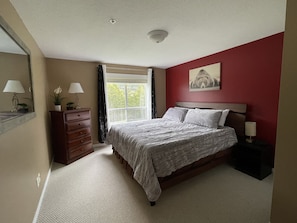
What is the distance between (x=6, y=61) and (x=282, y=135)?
238 centimetres

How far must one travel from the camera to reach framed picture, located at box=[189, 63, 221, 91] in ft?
10.5

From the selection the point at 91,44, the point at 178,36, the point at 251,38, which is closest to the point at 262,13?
the point at 251,38

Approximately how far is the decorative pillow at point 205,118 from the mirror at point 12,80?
9.16ft

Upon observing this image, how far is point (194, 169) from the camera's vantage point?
221 centimetres

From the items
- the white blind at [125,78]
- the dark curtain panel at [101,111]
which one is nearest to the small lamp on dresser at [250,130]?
the white blind at [125,78]

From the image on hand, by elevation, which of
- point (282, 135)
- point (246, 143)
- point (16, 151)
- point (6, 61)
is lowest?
point (246, 143)

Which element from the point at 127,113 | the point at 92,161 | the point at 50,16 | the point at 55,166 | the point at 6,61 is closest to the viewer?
the point at 6,61

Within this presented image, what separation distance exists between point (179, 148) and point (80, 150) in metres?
2.32

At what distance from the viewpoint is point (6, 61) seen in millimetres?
1158

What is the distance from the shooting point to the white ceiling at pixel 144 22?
1.46 m

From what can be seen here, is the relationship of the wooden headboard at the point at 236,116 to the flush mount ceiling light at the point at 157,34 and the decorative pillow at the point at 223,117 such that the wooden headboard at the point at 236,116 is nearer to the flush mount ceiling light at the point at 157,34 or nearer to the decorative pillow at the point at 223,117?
the decorative pillow at the point at 223,117

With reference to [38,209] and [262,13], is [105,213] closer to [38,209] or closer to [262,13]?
[38,209]

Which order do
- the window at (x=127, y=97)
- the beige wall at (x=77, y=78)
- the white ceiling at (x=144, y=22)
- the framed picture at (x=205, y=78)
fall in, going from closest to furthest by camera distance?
1. the white ceiling at (x=144, y=22)
2. the framed picture at (x=205, y=78)
3. the beige wall at (x=77, y=78)
4. the window at (x=127, y=97)

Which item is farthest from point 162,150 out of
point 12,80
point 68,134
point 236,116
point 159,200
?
point 68,134
